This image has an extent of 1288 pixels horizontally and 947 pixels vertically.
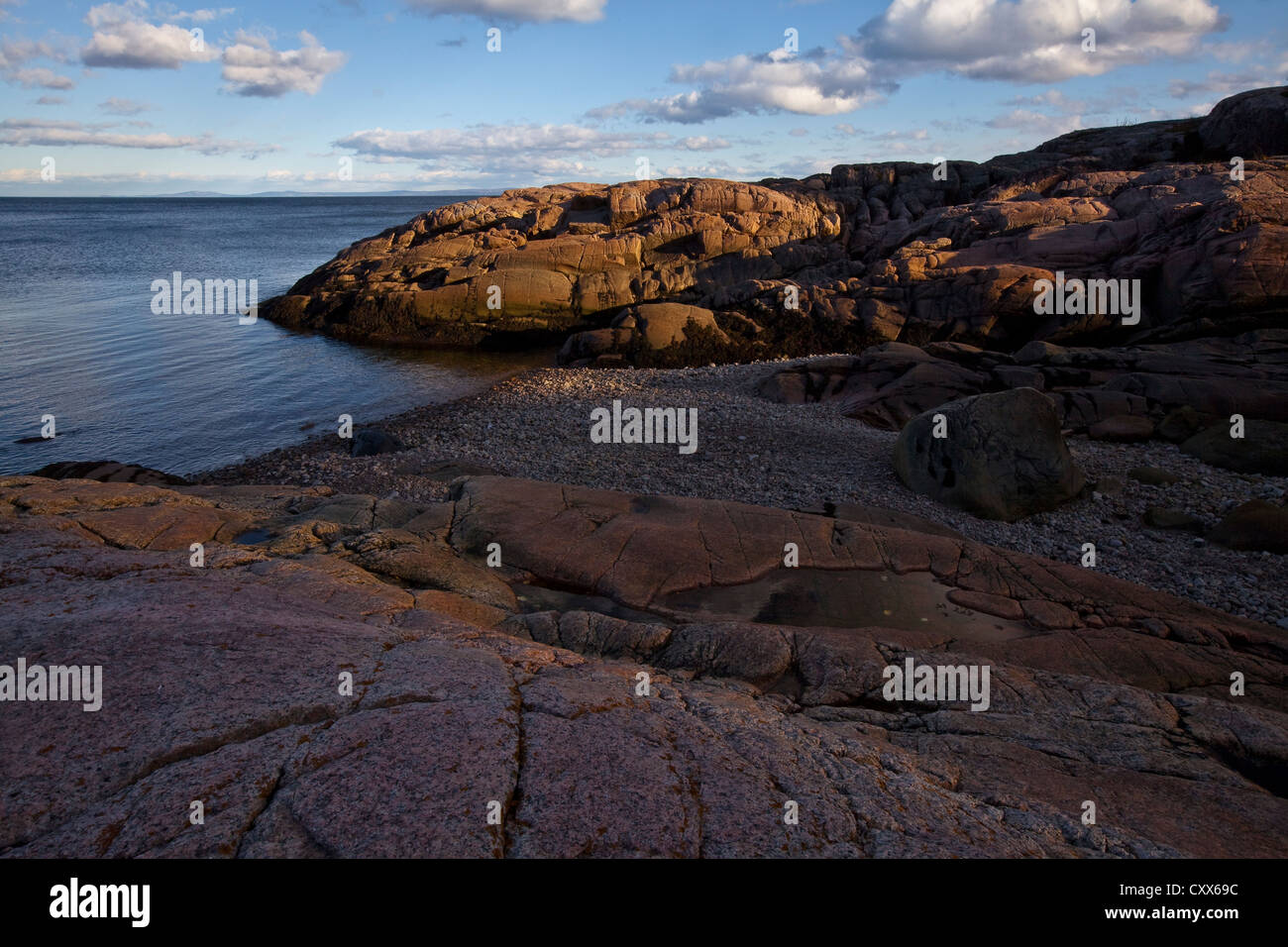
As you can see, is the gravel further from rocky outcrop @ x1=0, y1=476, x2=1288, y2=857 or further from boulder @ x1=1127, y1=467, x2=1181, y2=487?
rocky outcrop @ x1=0, y1=476, x2=1288, y2=857

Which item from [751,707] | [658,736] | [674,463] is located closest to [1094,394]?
[674,463]

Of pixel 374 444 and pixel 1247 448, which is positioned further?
pixel 374 444

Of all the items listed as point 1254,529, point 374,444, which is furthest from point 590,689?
point 374,444

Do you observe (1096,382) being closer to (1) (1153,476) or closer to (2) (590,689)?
(1) (1153,476)

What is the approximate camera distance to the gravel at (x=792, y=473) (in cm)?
1448

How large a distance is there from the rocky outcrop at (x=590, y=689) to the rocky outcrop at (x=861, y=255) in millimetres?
24373

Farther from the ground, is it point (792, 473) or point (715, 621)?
point (792, 473)

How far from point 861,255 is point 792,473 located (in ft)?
112

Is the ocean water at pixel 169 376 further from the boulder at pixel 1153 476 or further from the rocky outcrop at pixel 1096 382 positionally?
the boulder at pixel 1153 476

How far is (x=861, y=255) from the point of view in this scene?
156ft

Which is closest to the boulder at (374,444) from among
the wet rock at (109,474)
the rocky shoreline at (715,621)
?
the rocky shoreline at (715,621)

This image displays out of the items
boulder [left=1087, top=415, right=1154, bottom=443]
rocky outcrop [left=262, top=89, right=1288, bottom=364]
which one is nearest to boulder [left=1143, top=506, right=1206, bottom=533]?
boulder [left=1087, top=415, right=1154, bottom=443]
